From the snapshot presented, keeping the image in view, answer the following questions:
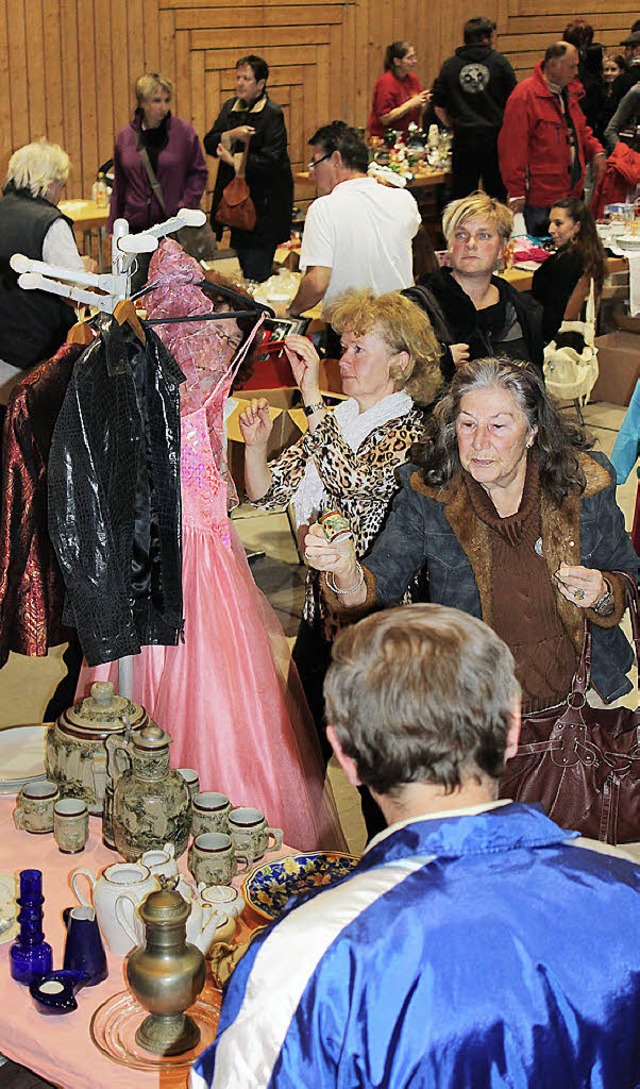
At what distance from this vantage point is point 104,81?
11.2 m

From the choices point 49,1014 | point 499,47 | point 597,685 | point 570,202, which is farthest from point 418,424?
point 499,47

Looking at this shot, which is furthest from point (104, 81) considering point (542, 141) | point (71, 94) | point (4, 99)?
point (542, 141)

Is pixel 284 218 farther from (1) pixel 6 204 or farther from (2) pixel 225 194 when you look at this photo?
Answer: (1) pixel 6 204

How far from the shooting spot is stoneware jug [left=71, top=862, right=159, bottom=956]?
7.91 ft

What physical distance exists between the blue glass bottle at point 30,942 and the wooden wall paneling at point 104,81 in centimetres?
962

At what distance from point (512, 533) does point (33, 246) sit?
332cm

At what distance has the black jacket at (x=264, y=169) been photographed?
8750 mm

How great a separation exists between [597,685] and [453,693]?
1660 millimetres

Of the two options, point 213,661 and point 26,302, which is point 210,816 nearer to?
point 213,661

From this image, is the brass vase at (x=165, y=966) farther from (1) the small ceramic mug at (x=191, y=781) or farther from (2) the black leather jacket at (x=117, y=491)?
(2) the black leather jacket at (x=117, y=491)

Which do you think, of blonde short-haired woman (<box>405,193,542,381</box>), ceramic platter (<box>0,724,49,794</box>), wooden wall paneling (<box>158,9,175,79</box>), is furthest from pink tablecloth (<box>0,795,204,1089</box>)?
wooden wall paneling (<box>158,9,175,79</box>)

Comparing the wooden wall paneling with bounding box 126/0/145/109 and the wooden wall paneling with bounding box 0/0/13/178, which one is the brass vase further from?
the wooden wall paneling with bounding box 126/0/145/109

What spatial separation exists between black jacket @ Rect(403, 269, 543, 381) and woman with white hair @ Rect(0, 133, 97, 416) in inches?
69.5

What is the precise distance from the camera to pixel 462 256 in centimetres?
452
